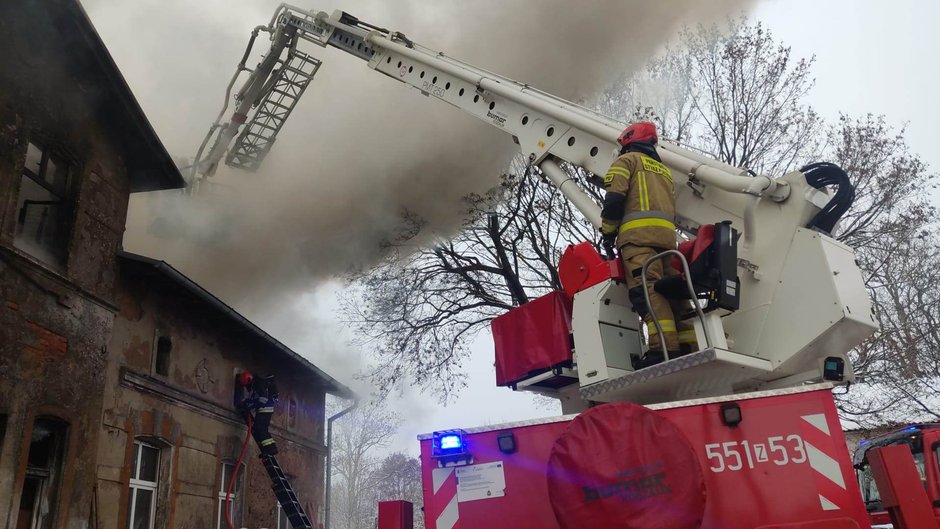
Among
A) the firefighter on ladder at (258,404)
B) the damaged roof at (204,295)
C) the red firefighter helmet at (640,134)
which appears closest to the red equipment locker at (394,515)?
the red firefighter helmet at (640,134)

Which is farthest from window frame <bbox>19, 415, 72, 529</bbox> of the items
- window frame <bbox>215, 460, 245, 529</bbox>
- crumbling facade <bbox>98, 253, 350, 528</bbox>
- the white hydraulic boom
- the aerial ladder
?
the white hydraulic boom

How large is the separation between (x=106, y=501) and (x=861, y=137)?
48.0 ft

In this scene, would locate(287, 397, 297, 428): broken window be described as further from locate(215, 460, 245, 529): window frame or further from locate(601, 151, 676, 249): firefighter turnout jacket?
locate(601, 151, 676, 249): firefighter turnout jacket

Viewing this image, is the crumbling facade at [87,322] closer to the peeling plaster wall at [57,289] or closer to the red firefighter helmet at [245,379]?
the peeling plaster wall at [57,289]

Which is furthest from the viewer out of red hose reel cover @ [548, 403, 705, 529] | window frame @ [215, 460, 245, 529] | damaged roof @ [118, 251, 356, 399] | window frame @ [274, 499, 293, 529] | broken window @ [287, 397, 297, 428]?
broken window @ [287, 397, 297, 428]

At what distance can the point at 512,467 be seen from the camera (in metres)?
3.35

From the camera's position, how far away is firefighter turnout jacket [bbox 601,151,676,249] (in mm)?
4277

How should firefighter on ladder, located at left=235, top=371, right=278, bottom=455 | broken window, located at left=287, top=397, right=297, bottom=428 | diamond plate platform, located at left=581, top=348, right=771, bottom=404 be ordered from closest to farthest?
diamond plate platform, located at left=581, top=348, right=771, bottom=404 → firefighter on ladder, located at left=235, top=371, right=278, bottom=455 → broken window, located at left=287, top=397, right=297, bottom=428

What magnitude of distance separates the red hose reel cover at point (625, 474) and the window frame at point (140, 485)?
6.75 meters

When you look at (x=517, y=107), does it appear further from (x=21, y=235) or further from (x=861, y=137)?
(x=861, y=137)

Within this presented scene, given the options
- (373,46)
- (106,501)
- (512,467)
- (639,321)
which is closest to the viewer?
(512,467)

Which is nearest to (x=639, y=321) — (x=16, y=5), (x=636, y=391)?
(x=636, y=391)

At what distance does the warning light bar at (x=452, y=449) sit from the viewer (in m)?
3.42

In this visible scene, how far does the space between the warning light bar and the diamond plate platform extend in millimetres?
1090
